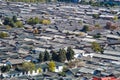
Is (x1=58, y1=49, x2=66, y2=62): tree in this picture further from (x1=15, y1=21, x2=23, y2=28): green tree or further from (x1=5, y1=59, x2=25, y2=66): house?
(x1=15, y1=21, x2=23, y2=28): green tree

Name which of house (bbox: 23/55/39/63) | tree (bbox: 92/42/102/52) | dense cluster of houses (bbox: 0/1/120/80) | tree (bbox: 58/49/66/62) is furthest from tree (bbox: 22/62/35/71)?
tree (bbox: 92/42/102/52)

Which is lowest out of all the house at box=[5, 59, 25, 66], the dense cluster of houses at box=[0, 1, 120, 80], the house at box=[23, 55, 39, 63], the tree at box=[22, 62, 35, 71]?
the dense cluster of houses at box=[0, 1, 120, 80]

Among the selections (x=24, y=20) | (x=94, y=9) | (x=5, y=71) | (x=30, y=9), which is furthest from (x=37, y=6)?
(x=5, y=71)

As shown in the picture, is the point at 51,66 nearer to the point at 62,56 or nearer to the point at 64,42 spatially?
the point at 62,56

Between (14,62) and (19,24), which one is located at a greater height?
(14,62)

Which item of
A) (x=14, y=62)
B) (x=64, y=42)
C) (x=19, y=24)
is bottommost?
(x=64, y=42)

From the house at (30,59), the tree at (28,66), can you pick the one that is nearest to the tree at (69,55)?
the house at (30,59)

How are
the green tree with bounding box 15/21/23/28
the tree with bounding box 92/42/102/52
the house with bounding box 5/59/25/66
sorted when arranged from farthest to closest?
the green tree with bounding box 15/21/23/28 < the tree with bounding box 92/42/102/52 < the house with bounding box 5/59/25/66

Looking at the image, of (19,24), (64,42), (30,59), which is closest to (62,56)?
(30,59)
